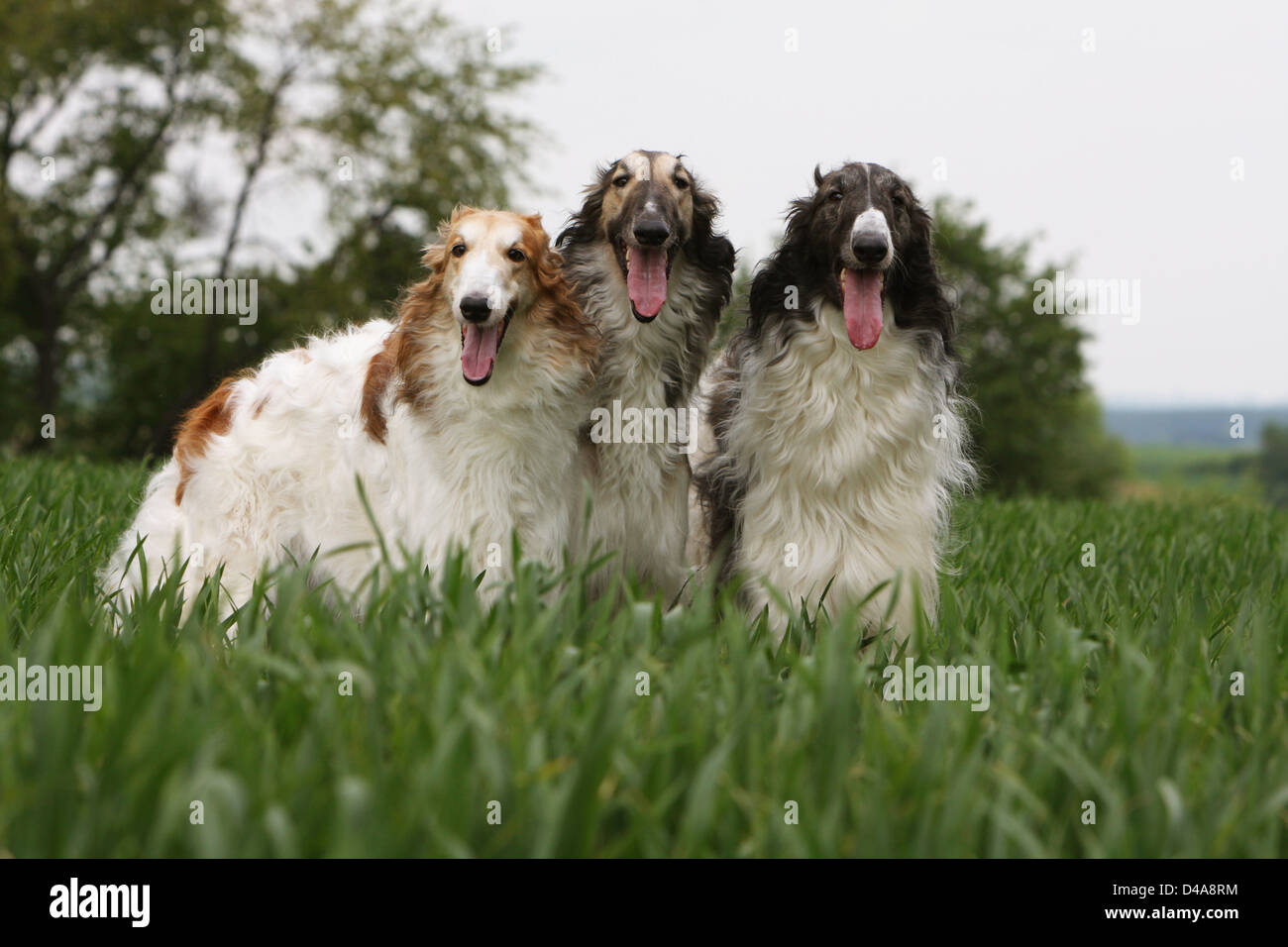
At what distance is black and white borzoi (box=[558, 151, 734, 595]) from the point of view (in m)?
4.31

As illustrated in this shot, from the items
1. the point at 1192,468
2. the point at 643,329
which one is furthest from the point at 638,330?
the point at 1192,468

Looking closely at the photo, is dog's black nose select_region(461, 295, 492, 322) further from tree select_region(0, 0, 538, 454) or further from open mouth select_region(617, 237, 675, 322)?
tree select_region(0, 0, 538, 454)

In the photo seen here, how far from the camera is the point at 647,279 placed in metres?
4.26

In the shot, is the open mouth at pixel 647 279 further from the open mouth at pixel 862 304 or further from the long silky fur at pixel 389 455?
the open mouth at pixel 862 304

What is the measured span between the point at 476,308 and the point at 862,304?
147 cm

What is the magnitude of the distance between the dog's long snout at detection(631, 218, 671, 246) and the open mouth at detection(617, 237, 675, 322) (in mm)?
90

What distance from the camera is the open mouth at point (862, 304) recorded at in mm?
4281

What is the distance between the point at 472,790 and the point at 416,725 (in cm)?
26

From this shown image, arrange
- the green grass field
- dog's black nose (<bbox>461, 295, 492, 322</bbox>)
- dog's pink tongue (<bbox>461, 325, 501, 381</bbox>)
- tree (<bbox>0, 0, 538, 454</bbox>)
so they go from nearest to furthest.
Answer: the green grass field, dog's black nose (<bbox>461, 295, 492, 322</bbox>), dog's pink tongue (<bbox>461, 325, 501, 381</bbox>), tree (<bbox>0, 0, 538, 454</bbox>)

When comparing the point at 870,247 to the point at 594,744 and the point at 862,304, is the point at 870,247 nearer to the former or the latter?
the point at 862,304

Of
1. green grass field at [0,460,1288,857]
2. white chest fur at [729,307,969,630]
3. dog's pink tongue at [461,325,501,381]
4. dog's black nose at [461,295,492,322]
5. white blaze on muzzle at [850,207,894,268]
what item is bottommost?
green grass field at [0,460,1288,857]

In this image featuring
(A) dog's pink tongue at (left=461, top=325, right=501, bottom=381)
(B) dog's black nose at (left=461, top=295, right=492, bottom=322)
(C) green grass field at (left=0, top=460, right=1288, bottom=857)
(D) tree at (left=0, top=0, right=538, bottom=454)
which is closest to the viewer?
(C) green grass field at (left=0, top=460, right=1288, bottom=857)

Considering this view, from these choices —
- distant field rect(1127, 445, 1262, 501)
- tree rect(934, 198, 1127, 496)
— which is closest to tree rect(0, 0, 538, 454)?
tree rect(934, 198, 1127, 496)
